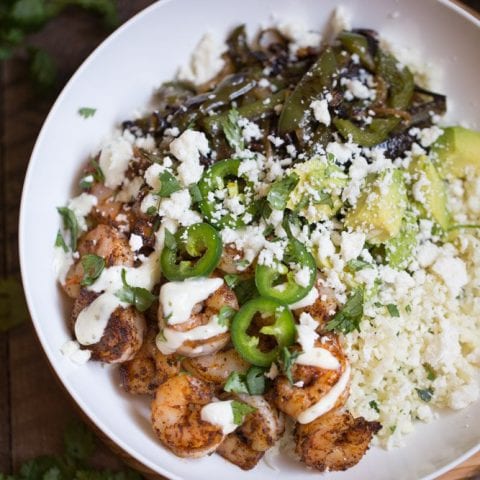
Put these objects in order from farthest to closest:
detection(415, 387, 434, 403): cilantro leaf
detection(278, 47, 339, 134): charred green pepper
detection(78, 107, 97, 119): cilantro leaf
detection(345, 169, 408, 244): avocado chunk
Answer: detection(78, 107, 97, 119): cilantro leaf, detection(278, 47, 339, 134): charred green pepper, detection(415, 387, 434, 403): cilantro leaf, detection(345, 169, 408, 244): avocado chunk

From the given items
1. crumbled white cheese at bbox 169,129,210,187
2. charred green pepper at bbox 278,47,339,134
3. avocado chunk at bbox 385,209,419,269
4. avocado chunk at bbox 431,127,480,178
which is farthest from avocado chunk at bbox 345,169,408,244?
crumbled white cheese at bbox 169,129,210,187

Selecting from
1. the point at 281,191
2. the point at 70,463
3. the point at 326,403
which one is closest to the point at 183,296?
the point at 281,191

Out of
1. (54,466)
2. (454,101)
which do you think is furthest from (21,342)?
(454,101)

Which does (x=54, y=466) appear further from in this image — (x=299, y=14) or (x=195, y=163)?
(x=299, y=14)

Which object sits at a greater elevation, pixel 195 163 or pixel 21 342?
pixel 195 163

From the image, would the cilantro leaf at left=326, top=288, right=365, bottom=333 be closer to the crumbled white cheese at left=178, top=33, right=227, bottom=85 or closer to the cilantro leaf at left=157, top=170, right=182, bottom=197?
the cilantro leaf at left=157, top=170, right=182, bottom=197

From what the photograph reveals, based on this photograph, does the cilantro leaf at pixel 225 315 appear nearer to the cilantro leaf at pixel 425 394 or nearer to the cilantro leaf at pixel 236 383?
the cilantro leaf at pixel 236 383

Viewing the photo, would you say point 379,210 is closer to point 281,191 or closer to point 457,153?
point 281,191
